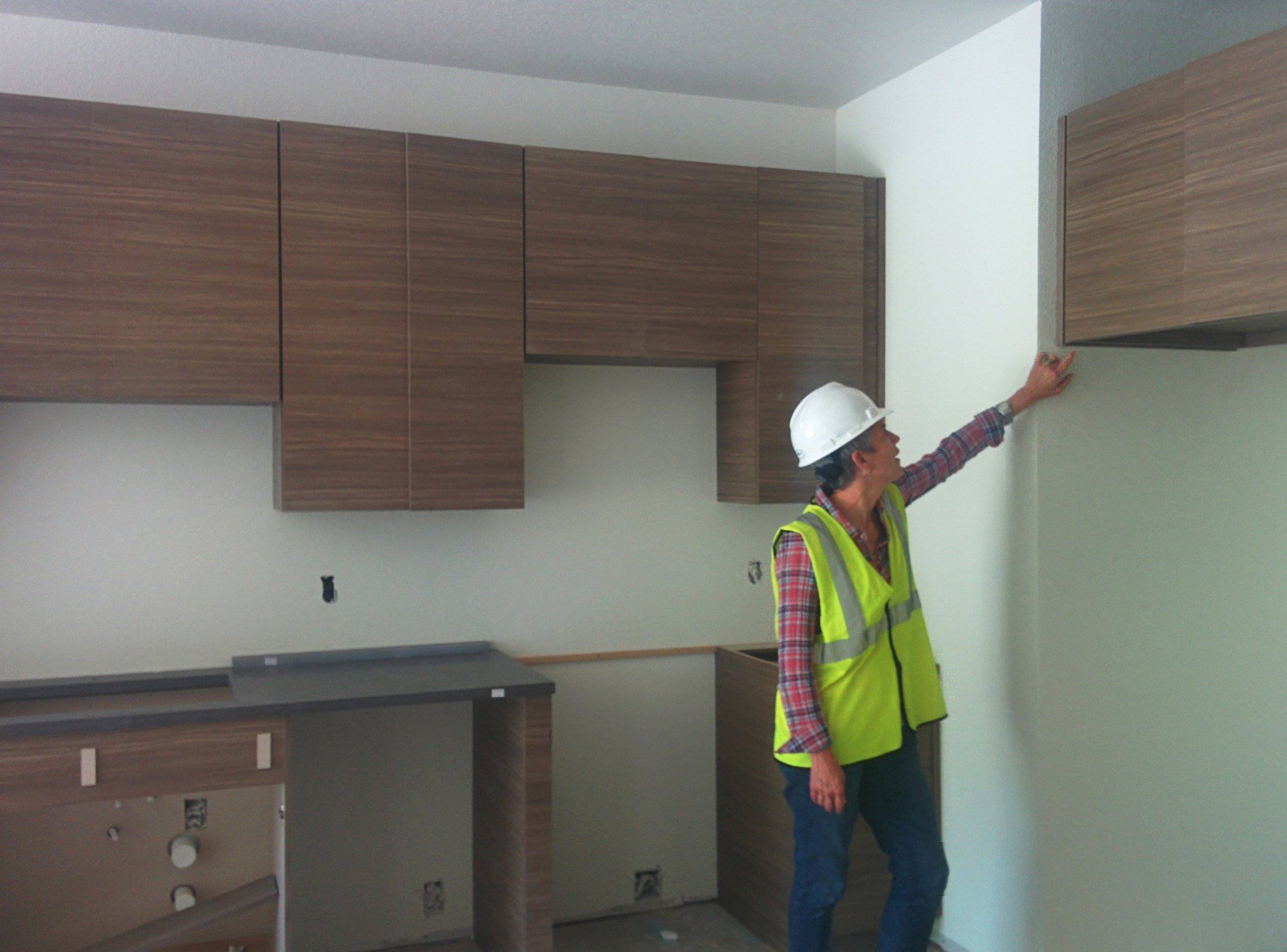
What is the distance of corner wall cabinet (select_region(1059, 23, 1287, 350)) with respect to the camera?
242cm

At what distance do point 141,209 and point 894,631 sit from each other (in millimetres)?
2101

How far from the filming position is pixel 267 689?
2.88 meters

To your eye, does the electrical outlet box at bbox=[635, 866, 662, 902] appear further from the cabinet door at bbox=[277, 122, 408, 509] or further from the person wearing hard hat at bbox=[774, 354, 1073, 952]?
the cabinet door at bbox=[277, 122, 408, 509]

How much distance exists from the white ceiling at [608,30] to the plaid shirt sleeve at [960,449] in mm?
1097

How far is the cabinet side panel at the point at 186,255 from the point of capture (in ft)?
9.27

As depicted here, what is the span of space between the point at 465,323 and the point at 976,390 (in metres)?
1.43

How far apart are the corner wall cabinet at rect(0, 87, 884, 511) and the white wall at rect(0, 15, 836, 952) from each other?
0.81 feet

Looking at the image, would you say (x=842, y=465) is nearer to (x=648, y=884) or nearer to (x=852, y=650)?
(x=852, y=650)

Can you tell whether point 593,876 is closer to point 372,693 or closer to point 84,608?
point 372,693

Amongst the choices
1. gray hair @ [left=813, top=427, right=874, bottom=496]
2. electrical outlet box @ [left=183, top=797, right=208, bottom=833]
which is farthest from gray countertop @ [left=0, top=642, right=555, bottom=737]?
gray hair @ [left=813, top=427, right=874, bottom=496]

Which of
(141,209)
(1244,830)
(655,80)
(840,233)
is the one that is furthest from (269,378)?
(1244,830)

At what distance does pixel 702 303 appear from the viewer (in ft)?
11.2

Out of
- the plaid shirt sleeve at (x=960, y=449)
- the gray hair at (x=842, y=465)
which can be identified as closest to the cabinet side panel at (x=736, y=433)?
the plaid shirt sleeve at (x=960, y=449)

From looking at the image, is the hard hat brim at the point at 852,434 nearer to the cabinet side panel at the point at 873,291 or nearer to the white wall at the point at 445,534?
the cabinet side panel at the point at 873,291
